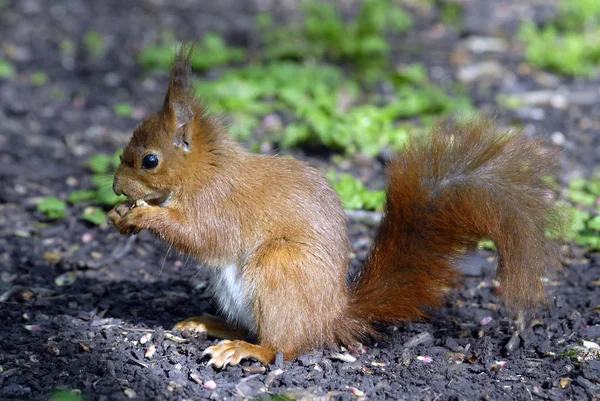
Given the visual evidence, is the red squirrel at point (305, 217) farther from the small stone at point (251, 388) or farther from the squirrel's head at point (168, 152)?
the small stone at point (251, 388)

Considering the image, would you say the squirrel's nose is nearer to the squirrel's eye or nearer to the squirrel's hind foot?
the squirrel's eye

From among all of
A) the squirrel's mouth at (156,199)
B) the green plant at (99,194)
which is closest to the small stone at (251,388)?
the squirrel's mouth at (156,199)

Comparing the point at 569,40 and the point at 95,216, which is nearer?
the point at 95,216

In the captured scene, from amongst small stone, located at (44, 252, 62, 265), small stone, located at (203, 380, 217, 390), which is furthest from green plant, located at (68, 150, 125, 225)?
small stone, located at (203, 380, 217, 390)

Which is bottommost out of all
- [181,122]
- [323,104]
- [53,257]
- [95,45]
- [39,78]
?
[53,257]

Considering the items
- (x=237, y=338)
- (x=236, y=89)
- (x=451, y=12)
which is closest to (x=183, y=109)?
(x=237, y=338)

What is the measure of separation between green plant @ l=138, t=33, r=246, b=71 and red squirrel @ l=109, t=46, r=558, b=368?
Answer: 3.33m

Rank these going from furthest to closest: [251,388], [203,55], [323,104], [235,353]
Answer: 1. [203,55]
2. [323,104]
3. [235,353]
4. [251,388]

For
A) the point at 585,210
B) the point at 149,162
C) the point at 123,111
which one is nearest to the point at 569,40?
the point at 585,210

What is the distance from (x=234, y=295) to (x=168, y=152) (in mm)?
587

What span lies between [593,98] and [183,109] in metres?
Answer: 3.87

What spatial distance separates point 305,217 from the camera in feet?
9.57

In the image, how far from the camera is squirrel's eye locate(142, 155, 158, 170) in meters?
2.99

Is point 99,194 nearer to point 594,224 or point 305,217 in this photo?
point 305,217
